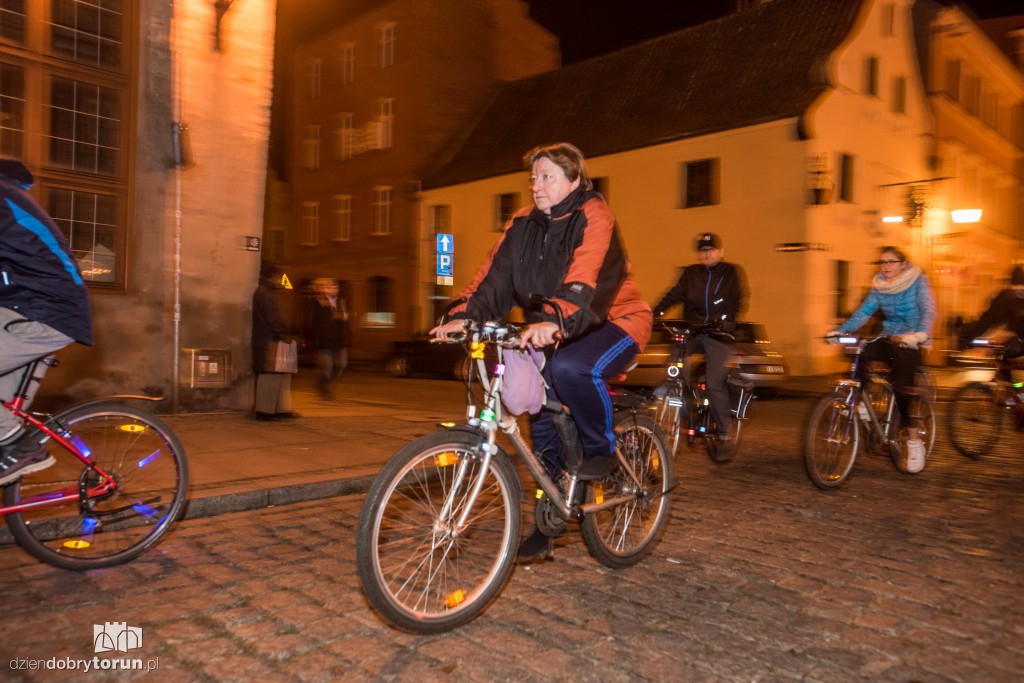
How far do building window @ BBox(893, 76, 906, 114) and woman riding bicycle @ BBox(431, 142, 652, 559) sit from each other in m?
23.7

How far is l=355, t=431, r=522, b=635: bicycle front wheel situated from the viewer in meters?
2.95

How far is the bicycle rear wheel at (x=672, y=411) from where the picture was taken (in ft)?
22.2

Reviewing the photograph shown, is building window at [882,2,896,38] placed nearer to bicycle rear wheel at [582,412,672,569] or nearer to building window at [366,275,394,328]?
building window at [366,275,394,328]

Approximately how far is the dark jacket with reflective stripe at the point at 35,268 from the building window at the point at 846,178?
815 inches

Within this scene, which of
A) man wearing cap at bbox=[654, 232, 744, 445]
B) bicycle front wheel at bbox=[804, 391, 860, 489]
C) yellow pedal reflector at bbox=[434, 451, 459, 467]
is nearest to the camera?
yellow pedal reflector at bbox=[434, 451, 459, 467]

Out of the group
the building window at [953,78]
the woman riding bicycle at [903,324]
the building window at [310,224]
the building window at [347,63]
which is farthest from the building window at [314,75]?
the woman riding bicycle at [903,324]

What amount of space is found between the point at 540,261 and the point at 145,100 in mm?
6991

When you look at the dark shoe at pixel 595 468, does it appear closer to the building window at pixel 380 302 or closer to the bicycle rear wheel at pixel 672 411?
the bicycle rear wheel at pixel 672 411

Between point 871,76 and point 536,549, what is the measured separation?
22.8 metres

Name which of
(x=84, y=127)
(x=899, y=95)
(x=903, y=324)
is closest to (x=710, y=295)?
(x=903, y=324)

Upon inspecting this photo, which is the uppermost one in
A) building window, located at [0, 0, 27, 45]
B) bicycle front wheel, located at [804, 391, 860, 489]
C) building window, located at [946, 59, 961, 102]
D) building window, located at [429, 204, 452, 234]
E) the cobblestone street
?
building window, located at [946, 59, 961, 102]

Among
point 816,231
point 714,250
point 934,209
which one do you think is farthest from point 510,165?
point 714,250

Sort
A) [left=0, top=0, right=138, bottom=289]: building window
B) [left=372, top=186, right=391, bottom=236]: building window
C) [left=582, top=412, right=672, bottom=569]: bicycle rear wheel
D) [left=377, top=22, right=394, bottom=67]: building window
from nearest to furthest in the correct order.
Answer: [left=582, top=412, right=672, bottom=569]: bicycle rear wheel < [left=0, top=0, right=138, bottom=289]: building window < [left=377, top=22, right=394, bottom=67]: building window < [left=372, top=186, right=391, bottom=236]: building window

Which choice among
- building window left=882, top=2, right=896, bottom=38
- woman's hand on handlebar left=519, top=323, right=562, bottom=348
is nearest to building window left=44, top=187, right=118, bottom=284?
woman's hand on handlebar left=519, top=323, right=562, bottom=348
